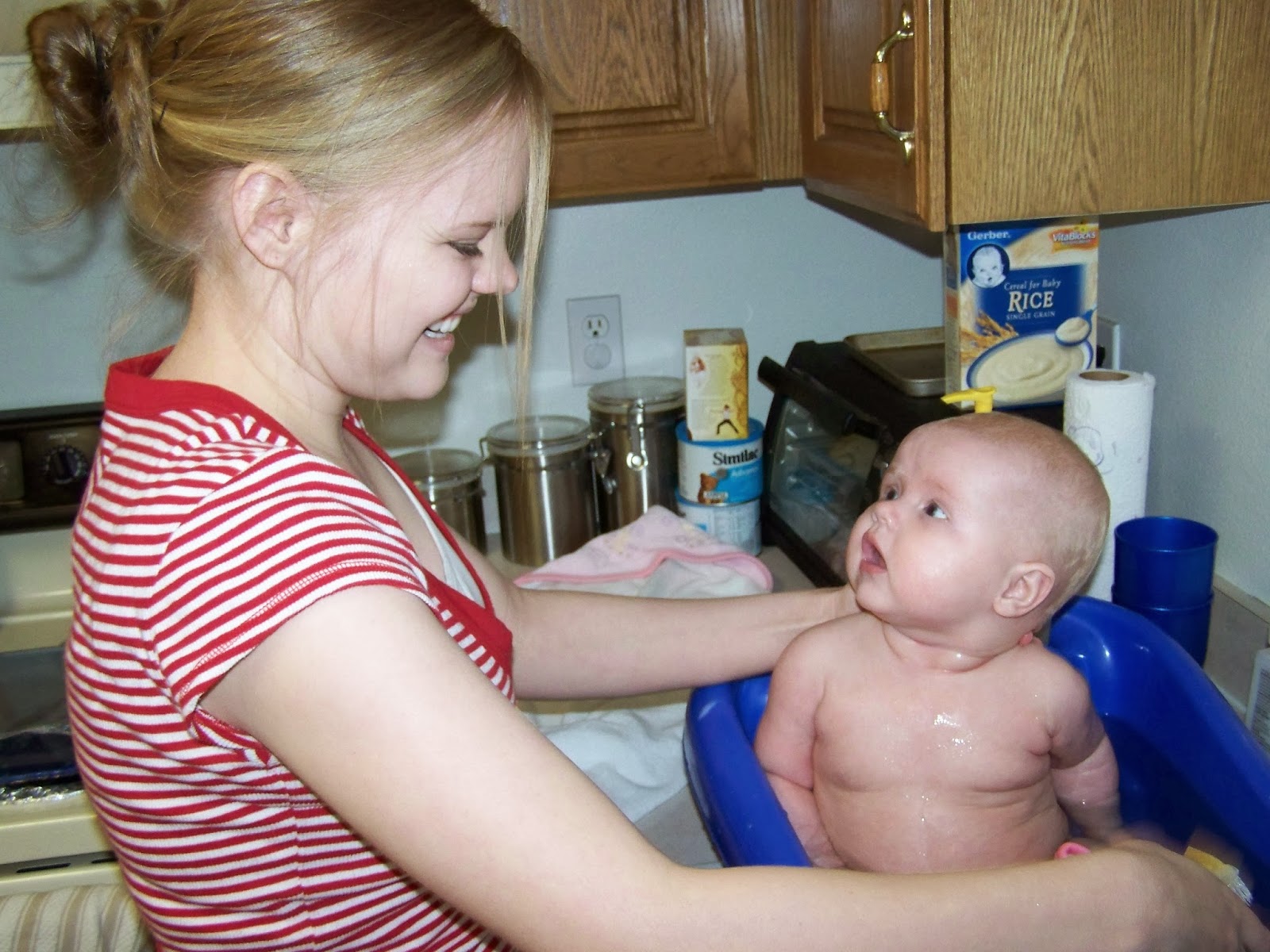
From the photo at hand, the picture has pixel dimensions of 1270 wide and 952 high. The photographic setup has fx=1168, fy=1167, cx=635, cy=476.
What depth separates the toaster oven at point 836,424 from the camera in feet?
4.31

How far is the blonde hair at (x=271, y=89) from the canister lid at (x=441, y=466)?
2.82ft

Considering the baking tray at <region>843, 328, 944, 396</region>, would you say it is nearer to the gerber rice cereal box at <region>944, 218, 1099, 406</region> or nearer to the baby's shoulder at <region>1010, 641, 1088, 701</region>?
the gerber rice cereal box at <region>944, 218, 1099, 406</region>

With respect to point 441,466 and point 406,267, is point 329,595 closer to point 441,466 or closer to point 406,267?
point 406,267

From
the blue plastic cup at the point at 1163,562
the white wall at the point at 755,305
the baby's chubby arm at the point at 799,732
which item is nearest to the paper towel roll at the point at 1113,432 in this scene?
the blue plastic cup at the point at 1163,562

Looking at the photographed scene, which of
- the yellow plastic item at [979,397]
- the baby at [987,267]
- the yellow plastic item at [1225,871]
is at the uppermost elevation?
the baby at [987,267]

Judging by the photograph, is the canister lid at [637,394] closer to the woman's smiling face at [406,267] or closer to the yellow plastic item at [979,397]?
the yellow plastic item at [979,397]

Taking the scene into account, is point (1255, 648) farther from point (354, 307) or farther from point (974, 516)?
point (354, 307)

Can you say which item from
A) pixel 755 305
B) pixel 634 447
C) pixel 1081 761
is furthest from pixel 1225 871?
pixel 755 305

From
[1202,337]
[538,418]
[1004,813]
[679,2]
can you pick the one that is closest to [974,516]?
[1004,813]

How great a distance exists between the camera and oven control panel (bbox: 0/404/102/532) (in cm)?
158

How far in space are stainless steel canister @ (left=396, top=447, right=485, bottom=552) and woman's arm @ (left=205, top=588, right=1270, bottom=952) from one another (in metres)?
1.03

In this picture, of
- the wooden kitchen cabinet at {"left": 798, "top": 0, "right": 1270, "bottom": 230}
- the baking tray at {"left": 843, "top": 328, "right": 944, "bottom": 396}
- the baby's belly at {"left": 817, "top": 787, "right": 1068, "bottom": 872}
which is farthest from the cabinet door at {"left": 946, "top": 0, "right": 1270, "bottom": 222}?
the baby's belly at {"left": 817, "top": 787, "right": 1068, "bottom": 872}

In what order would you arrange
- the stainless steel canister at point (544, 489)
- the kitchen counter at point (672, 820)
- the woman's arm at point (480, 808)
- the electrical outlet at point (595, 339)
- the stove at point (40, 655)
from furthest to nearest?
the electrical outlet at point (595, 339) < the stainless steel canister at point (544, 489) < the stove at point (40, 655) < the kitchen counter at point (672, 820) < the woman's arm at point (480, 808)

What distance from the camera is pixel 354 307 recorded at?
73 cm
